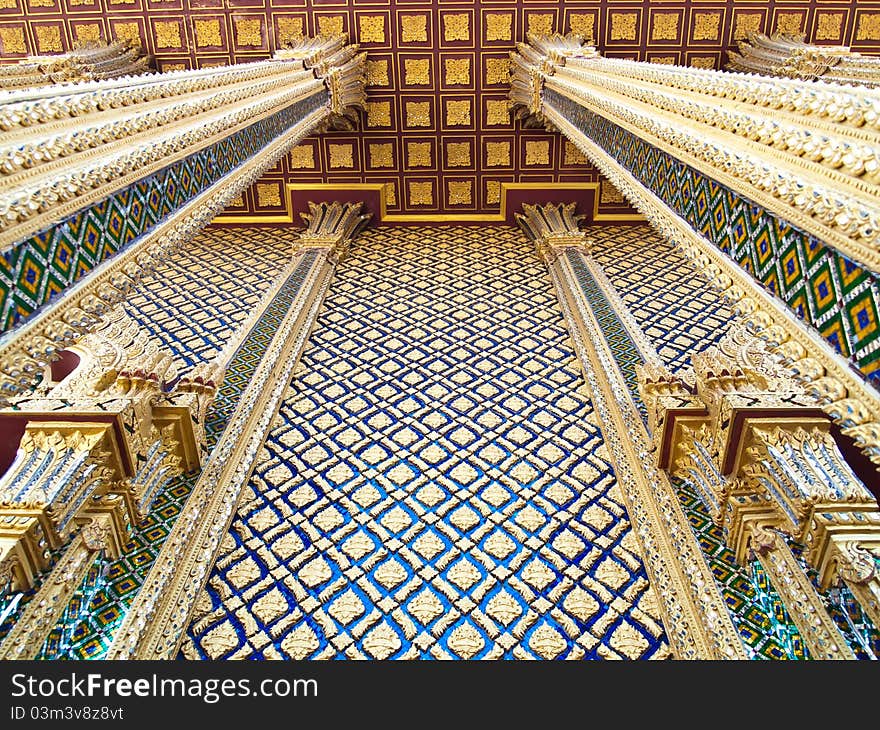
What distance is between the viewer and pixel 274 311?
13.8 feet

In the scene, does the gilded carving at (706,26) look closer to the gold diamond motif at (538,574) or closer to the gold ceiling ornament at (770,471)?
the gold ceiling ornament at (770,471)

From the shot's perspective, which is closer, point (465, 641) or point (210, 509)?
point (465, 641)

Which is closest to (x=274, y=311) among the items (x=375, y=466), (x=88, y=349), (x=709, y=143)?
(x=88, y=349)

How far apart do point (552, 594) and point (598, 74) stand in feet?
9.11

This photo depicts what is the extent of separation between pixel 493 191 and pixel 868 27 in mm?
3520

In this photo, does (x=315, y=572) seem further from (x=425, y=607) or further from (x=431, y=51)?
(x=431, y=51)

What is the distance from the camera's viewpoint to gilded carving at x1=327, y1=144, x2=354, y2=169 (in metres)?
6.16

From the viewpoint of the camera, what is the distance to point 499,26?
225 inches

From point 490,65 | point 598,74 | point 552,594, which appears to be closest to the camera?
point 552,594

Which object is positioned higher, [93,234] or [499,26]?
[499,26]

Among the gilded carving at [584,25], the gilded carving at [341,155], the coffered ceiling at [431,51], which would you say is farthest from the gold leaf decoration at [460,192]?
the gilded carving at [584,25]

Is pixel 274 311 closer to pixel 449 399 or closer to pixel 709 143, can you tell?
pixel 449 399

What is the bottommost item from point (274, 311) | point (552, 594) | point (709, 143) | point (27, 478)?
point (552, 594)

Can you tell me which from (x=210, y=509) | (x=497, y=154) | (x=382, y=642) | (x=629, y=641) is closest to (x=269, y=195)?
(x=497, y=154)
